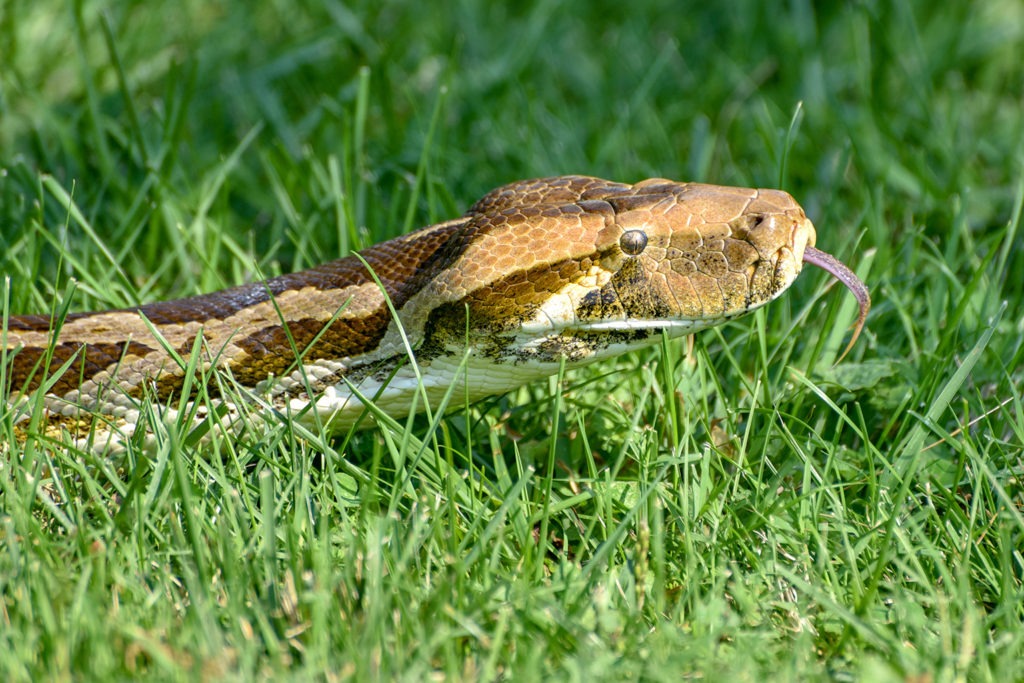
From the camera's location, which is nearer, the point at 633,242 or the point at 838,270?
the point at 633,242

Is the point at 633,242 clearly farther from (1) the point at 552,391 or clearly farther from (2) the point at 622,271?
(1) the point at 552,391

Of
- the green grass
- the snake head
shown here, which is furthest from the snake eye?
the green grass

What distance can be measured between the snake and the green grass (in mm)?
253

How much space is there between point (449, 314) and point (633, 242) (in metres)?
0.74

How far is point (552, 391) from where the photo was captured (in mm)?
4676

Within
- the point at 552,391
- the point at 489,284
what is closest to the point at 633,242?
the point at 489,284

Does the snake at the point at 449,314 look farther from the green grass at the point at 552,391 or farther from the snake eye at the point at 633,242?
the green grass at the point at 552,391

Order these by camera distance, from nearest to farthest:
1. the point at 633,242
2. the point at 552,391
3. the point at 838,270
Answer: the point at 633,242 → the point at 838,270 → the point at 552,391

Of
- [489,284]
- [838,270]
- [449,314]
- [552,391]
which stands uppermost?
[489,284]

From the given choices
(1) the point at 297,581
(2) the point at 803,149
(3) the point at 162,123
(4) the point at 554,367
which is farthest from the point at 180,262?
(2) the point at 803,149

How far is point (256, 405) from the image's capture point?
4293 mm

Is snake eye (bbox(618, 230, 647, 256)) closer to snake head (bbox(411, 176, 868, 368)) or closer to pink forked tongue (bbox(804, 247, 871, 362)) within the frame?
snake head (bbox(411, 176, 868, 368))

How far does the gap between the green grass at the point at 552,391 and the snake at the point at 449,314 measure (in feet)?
0.83

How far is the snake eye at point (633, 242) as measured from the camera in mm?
4055
